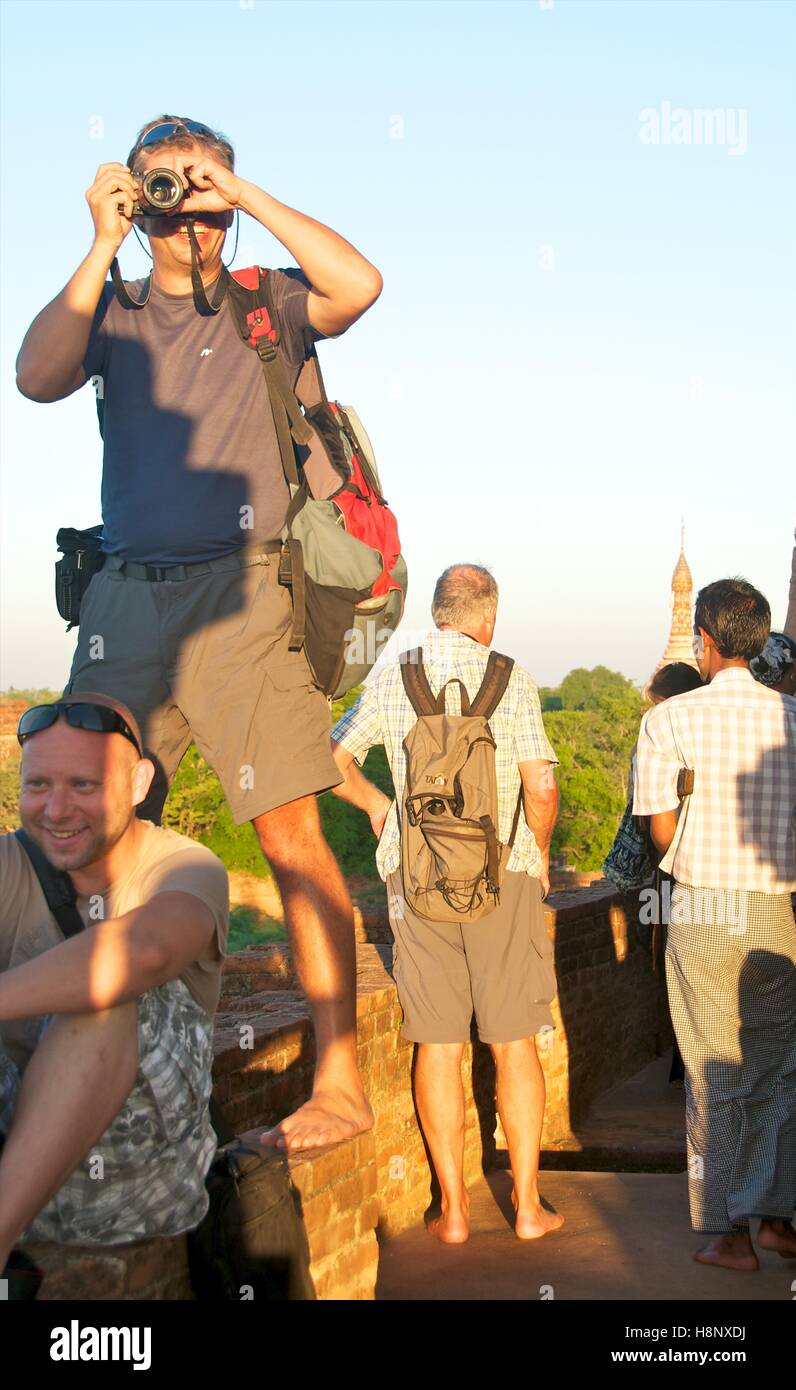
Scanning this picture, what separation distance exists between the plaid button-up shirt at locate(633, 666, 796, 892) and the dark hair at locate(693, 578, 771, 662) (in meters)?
0.08

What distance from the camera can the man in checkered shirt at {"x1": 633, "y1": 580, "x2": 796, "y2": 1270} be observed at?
500cm

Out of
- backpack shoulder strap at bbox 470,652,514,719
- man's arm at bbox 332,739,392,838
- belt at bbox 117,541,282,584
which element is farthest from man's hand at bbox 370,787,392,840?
belt at bbox 117,541,282,584

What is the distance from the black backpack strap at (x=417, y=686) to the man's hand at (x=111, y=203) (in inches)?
73.2

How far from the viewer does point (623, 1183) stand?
6.29 m

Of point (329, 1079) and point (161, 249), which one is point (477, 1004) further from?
point (161, 249)

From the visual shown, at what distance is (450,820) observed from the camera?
5301 millimetres

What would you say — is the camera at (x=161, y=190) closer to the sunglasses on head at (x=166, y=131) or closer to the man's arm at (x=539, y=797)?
the sunglasses on head at (x=166, y=131)

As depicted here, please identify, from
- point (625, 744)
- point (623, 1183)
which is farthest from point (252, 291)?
point (625, 744)

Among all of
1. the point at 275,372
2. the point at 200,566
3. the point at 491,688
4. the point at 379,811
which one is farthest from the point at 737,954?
the point at 275,372

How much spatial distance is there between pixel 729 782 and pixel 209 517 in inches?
73.4

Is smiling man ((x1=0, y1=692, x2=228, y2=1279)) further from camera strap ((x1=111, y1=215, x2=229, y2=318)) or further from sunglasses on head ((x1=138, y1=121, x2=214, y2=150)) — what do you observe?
sunglasses on head ((x1=138, y1=121, x2=214, y2=150))
